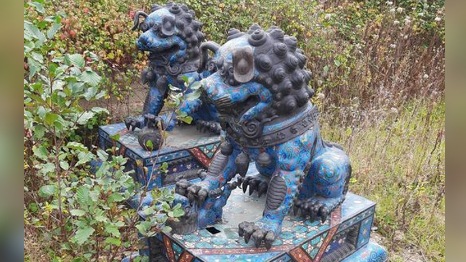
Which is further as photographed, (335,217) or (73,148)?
(335,217)

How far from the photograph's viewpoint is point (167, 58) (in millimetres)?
3154

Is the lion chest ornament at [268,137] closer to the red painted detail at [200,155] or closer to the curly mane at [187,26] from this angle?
the red painted detail at [200,155]

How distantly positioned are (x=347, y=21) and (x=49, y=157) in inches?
207

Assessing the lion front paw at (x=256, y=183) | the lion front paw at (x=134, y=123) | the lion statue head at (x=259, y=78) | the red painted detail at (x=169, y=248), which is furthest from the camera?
the lion front paw at (x=134, y=123)

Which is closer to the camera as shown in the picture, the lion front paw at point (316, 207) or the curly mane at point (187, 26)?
the lion front paw at point (316, 207)

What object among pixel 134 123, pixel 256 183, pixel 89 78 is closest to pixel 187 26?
pixel 134 123

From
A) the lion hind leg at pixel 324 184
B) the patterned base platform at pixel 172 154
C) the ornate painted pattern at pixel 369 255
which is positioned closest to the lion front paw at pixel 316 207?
the lion hind leg at pixel 324 184

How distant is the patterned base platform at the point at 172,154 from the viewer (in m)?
3.01

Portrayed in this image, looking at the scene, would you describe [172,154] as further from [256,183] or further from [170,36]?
[256,183]

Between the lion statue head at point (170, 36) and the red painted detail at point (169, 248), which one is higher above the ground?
the lion statue head at point (170, 36)

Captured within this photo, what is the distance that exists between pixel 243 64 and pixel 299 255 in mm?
866

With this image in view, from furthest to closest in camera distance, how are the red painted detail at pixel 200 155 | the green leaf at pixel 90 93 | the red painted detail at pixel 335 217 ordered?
the red painted detail at pixel 200 155 → the red painted detail at pixel 335 217 → the green leaf at pixel 90 93

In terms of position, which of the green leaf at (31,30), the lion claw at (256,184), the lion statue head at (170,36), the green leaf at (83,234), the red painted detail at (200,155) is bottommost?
the red painted detail at (200,155)
